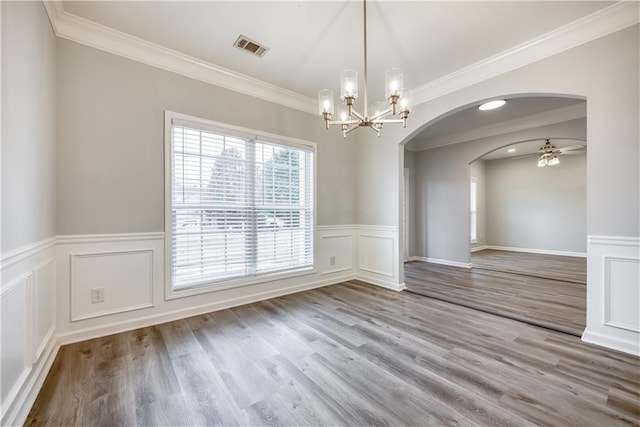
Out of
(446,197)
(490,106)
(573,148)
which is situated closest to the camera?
(490,106)

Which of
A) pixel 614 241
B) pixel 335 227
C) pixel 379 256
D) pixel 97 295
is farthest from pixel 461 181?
pixel 97 295

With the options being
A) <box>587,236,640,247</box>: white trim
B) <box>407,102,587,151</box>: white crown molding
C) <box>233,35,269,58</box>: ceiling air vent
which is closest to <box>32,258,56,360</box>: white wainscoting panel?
<box>233,35,269,58</box>: ceiling air vent

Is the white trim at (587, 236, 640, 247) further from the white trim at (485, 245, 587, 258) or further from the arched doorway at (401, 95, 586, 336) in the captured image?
the white trim at (485, 245, 587, 258)

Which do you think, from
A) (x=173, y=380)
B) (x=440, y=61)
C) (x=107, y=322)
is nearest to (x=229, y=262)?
(x=107, y=322)

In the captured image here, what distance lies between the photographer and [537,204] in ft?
24.7

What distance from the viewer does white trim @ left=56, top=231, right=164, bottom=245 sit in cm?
229

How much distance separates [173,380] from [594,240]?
362 centimetres

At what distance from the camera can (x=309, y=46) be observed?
8.84ft

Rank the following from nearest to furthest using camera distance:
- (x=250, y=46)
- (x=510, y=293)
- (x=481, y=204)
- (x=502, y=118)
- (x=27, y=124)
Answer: (x=27, y=124)
(x=250, y=46)
(x=510, y=293)
(x=502, y=118)
(x=481, y=204)

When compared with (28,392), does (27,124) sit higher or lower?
higher

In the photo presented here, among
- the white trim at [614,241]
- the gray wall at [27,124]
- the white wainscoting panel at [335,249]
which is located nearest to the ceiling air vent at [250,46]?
the gray wall at [27,124]

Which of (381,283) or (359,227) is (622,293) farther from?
(359,227)

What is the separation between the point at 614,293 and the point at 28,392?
14.1 feet

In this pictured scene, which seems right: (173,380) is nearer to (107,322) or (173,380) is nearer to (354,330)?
(107,322)
